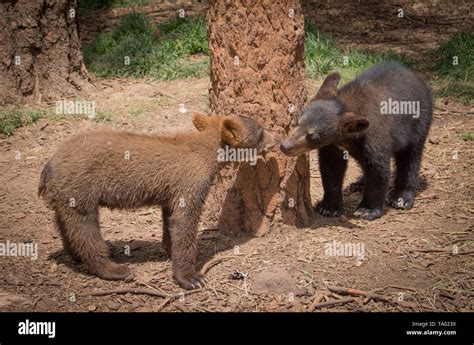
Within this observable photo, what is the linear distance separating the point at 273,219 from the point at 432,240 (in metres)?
1.60

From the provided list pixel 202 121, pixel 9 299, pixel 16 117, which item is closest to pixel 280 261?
pixel 202 121

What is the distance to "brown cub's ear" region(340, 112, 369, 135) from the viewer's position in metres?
6.63

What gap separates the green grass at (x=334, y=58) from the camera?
1086cm

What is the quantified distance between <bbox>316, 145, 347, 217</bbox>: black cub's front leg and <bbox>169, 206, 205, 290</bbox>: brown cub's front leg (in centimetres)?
194

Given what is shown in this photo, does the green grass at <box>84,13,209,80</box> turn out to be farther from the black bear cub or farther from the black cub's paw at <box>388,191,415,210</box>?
the black cub's paw at <box>388,191,415,210</box>

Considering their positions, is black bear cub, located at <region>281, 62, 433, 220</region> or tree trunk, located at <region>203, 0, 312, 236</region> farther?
black bear cub, located at <region>281, 62, 433, 220</region>

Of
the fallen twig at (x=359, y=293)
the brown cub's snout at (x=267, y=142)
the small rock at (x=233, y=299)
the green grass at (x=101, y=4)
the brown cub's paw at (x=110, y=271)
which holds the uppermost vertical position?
the green grass at (x=101, y=4)

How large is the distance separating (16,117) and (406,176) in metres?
5.64

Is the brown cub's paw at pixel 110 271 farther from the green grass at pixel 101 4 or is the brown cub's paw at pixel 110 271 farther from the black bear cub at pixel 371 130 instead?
the green grass at pixel 101 4

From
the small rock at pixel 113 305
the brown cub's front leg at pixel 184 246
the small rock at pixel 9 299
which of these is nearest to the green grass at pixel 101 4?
the brown cub's front leg at pixel 184 246

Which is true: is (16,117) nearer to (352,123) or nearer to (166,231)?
(166,231)

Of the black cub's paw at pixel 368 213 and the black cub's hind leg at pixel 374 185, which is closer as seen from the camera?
the black cub's hind leg at pixel 374 185

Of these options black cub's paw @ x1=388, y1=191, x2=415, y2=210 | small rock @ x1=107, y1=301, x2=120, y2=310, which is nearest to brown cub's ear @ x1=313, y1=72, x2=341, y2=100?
black cub's paw @ x1=388, y1=191, x2=415, y2=210

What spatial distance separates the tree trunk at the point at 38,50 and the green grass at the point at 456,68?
5965 mm
